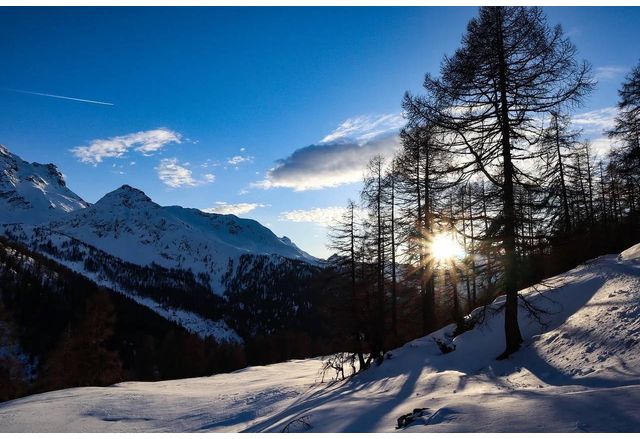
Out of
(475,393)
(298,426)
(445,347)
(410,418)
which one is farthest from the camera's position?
(445,347)

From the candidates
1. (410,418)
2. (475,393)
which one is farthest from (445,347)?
(410,418)

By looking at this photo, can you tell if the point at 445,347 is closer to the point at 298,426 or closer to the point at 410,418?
the point at 298,426

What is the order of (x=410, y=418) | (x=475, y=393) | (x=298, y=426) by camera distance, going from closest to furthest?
(x=410, y=418), (x=475, y=393), (x=298, y=426)

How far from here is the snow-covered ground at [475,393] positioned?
516 cm

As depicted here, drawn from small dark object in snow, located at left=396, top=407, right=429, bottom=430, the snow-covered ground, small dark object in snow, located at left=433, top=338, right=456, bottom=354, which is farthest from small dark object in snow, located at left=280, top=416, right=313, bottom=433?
small dark object in snow, located at left=433, top=338, right=456, bottom=354

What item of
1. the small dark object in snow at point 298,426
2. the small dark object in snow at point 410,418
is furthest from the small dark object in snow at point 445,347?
the small dark object in snow at point 410,418

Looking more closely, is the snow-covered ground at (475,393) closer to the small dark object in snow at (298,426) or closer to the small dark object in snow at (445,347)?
the small dark object in snow at (298,426)

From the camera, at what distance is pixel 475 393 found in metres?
7.27

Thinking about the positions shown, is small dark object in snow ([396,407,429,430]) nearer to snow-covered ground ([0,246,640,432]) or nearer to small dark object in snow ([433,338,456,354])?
snow-covered ground ([0,246,640,432])

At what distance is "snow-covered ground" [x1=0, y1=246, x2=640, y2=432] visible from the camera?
5.16 meters

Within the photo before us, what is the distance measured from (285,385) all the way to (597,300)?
15278mm

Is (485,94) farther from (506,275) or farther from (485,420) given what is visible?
(485,420)

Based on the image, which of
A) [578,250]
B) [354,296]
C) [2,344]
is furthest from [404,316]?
[2,344]

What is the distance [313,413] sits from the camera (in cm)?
898
